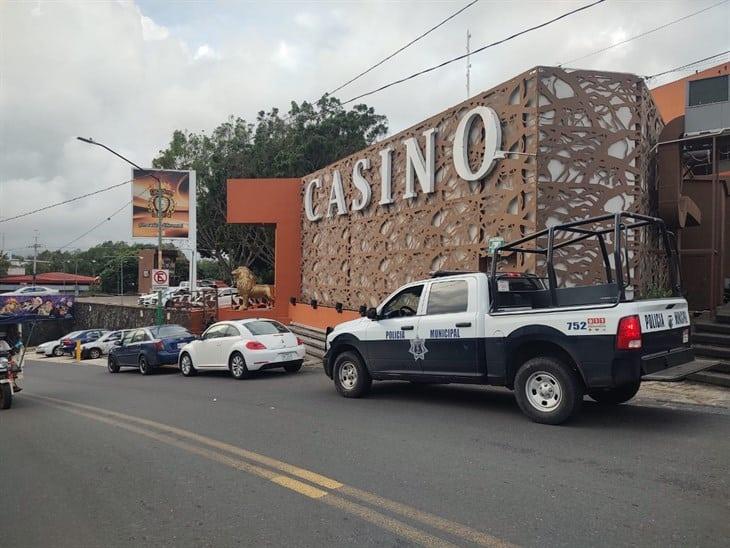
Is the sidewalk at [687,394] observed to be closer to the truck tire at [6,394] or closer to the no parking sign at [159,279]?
the truck tire at [6,394]

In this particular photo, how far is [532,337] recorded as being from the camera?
6.97 metres

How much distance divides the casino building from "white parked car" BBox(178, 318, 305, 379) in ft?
13.6

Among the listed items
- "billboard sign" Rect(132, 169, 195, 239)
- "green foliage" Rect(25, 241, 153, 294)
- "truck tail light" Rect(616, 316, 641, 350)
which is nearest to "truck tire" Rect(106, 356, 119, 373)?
"billboard sign" Rect(132, 169, 195, 239)

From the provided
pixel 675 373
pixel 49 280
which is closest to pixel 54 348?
pixel 675 373

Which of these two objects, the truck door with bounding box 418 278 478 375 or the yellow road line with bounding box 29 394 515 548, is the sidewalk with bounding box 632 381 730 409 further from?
the yellow road line with bounding box 29 394 515 548

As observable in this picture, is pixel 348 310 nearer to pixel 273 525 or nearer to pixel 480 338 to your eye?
pixel 480 338

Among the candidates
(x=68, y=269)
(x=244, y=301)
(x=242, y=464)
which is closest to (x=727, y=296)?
(x=242, y=464)

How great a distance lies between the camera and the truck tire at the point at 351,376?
9391 millimetres

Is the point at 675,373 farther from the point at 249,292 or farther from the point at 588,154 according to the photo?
the point at 249,292

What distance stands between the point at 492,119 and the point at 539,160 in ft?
5.35

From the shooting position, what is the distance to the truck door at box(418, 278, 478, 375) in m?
7.77

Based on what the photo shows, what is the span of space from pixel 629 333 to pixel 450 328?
7.88 feet

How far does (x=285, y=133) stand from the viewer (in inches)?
1379

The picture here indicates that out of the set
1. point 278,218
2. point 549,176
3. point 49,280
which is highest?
point 278,218
